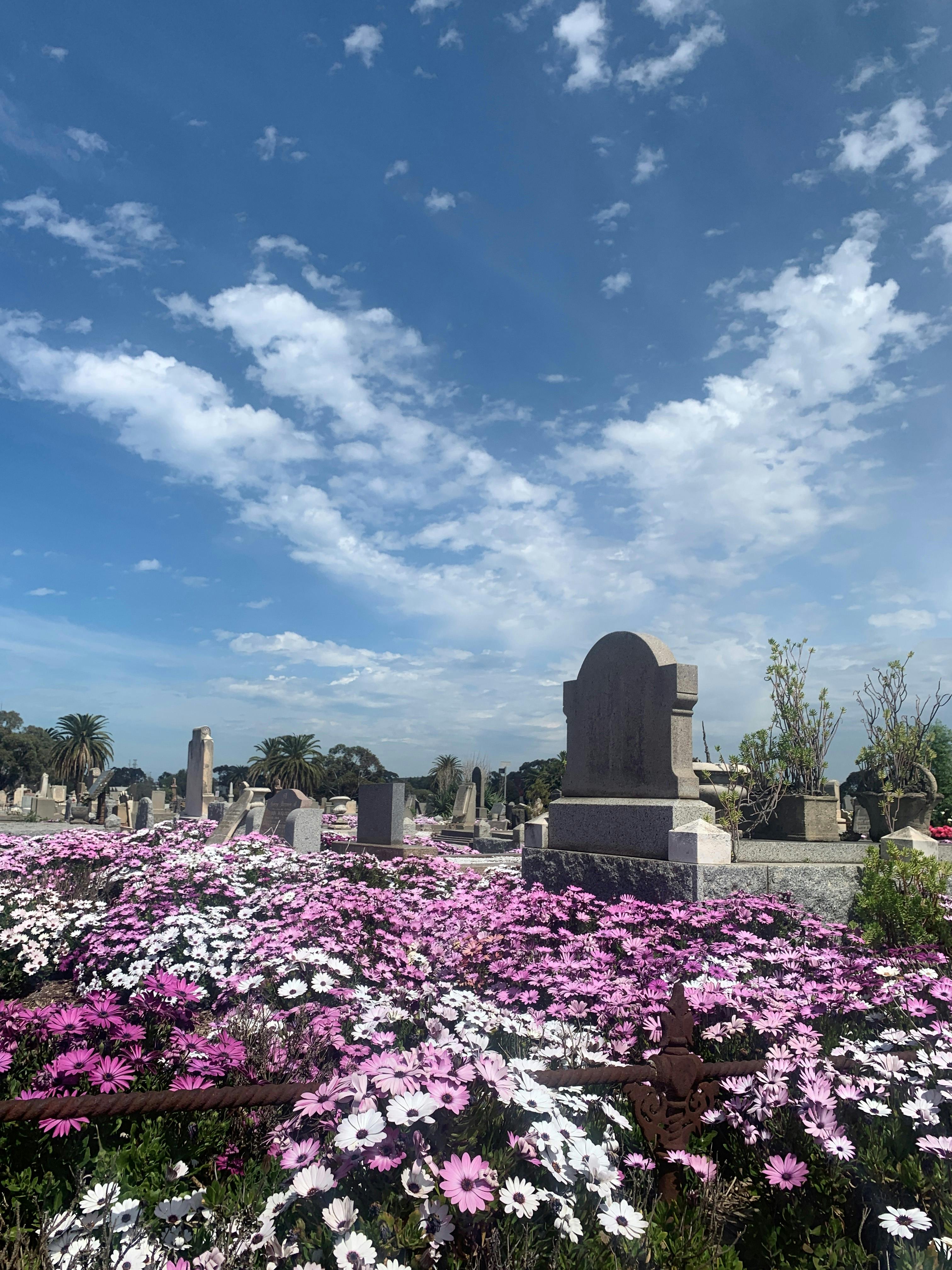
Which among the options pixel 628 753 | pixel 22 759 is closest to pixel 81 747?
pixel 22 759

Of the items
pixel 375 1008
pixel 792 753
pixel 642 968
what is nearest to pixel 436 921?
pixel 642 968

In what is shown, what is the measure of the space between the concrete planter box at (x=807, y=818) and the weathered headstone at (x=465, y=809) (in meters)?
17.1

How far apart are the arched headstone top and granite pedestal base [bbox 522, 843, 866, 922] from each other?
2.58 ft

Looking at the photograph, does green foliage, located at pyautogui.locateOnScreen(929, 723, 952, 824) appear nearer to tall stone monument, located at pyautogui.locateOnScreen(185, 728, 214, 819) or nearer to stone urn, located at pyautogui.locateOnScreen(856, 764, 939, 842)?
stone urn, located at pyautogui.locateOnScreen(856, 764, 939, 842)

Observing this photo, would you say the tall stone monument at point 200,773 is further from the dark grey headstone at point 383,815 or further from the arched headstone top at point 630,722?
the arched headstone top at point 630,722

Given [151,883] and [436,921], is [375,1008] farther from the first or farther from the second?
[151,883]

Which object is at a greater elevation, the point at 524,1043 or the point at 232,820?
the point at 524,1043

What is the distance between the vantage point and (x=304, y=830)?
12.9 meters

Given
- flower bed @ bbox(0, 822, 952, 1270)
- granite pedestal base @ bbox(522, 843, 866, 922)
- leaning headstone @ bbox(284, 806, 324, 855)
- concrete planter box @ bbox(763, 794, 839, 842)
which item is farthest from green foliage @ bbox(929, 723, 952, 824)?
flower bed @ bbox(0, 822, 952, 1270)

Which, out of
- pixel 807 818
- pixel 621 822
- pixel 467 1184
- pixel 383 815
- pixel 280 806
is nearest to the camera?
pixel 467 1184

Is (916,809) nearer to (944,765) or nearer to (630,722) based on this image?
(630,722)

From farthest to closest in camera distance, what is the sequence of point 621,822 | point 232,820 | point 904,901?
1. point 232,820
2. point 621,822
3. point 904,901

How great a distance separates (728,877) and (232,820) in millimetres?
10462

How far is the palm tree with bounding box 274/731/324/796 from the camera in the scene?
168 ft
